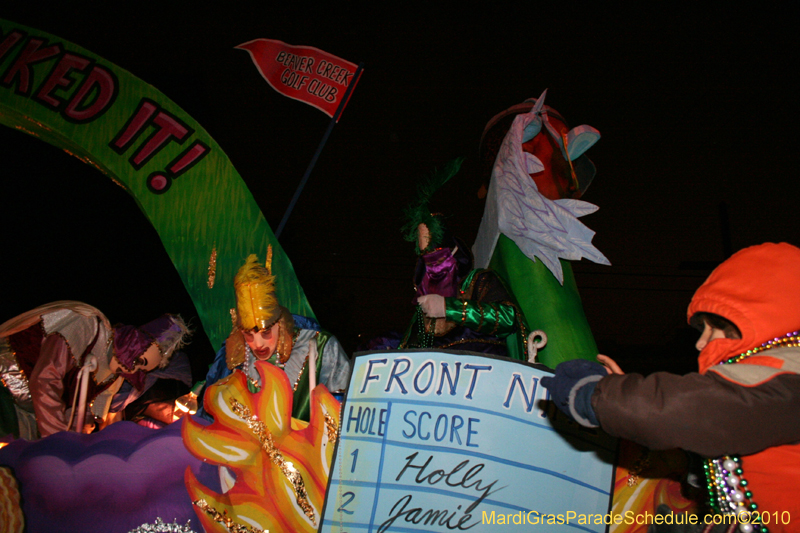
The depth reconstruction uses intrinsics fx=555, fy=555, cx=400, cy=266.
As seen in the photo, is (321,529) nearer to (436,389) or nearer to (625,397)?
(436,389)

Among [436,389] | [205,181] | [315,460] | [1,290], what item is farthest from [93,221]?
[436,389]

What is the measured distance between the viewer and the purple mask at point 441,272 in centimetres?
328

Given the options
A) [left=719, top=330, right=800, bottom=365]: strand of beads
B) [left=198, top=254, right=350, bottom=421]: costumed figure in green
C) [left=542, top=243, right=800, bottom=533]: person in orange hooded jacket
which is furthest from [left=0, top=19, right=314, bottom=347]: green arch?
[left=719, top=330, right=800, bottom=365]: strand of beads

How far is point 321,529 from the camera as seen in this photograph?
2.17 m

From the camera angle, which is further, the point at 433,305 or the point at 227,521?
the point at 433,305

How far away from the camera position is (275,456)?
2.46 metres

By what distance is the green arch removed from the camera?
3830mm

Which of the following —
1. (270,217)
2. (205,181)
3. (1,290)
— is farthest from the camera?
(270,217)

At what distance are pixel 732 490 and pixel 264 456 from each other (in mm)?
1803

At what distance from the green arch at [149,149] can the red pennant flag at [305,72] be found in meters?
0.68

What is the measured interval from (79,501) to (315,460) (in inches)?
45.3

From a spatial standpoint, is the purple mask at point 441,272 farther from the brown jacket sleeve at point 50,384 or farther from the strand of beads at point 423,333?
the brown jacket sleeve at point 50,384

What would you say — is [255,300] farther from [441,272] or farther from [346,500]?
[346,500]

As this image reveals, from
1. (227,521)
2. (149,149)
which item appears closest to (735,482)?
(227,521)
